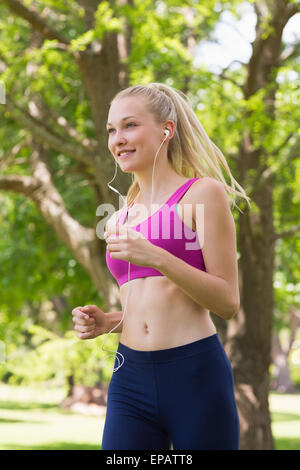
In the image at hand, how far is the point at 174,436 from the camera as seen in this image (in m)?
2.16

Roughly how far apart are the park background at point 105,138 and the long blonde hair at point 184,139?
4346mm

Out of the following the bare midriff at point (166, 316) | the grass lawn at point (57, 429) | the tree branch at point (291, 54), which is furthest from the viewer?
the grass lawn at point (57, 429)

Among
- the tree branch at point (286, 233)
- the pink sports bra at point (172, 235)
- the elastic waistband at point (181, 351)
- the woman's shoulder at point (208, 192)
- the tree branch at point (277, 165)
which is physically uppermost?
the tree branch at point (277, 165)

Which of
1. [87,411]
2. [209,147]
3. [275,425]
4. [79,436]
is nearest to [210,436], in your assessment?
[209,147]

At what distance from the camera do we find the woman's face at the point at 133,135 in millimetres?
2371

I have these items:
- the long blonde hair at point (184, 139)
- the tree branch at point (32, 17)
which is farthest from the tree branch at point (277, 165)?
the long blonde hair at point (184, 139)

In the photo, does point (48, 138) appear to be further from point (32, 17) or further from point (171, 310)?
point (171, 310)

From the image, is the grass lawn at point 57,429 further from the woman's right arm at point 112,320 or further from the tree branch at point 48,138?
the woman's right arm at point 112,320

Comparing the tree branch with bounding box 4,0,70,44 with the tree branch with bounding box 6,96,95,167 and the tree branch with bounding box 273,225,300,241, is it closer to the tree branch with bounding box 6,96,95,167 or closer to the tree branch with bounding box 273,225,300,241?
the tree branch with bounding box 6,96,95,167

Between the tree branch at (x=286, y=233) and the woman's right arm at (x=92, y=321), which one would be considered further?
the tree branch at (x=286, y=233)

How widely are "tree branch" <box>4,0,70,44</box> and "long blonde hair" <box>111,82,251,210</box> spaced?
5.69 m

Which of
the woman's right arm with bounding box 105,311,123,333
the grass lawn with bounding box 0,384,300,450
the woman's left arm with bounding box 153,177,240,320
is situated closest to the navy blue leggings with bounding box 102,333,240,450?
the woman's left arm with bounding box 153,177,240,320

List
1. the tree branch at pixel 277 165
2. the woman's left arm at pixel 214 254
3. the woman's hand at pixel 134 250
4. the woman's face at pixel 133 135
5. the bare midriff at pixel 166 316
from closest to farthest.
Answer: the woman's hand at pixel 134 250 < the woman's left arm at pixel 214 254 < the bare midriff at pixel 166 316 < the woman's face at pixel 133 135 < the tree branch at pixel 277 165

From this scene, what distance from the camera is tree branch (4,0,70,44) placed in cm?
763
